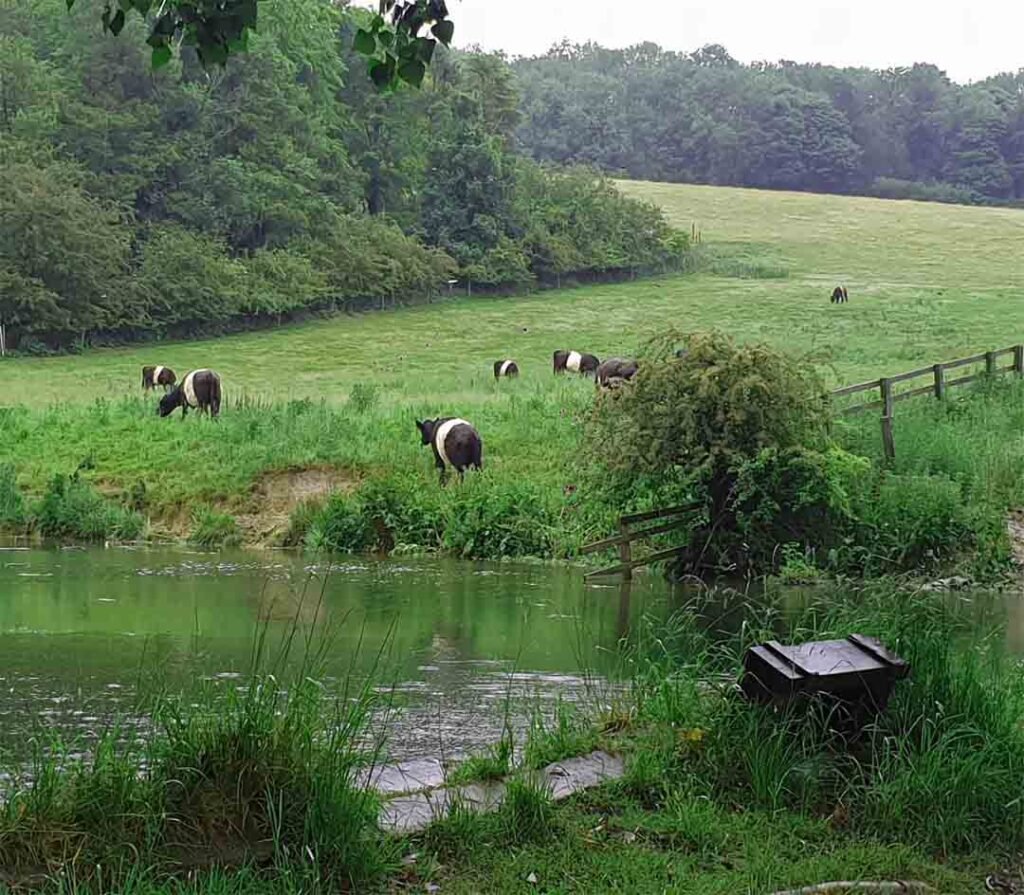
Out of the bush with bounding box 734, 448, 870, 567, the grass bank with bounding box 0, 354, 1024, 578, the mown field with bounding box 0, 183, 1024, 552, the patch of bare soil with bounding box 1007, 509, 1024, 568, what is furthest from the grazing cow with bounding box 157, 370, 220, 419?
the patch of bare soil with bounding box 1007, 509, 1024, 568

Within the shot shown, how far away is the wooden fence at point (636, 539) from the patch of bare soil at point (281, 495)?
646 centimetres

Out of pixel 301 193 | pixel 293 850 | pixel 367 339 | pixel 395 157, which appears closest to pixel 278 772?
pixel 293 850

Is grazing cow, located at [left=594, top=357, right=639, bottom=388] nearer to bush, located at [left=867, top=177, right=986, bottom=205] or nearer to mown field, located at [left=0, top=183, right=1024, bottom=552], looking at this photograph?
mown field, located at [left=0, top=183, right=1024, bottom=552]

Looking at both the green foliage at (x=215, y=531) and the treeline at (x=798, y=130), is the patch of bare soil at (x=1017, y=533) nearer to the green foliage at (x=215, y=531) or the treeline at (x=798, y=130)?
the green foliage at (x=215, y=531)

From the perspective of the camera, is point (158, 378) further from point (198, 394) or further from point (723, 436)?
point (723, 436)

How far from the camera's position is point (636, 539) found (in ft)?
58.6

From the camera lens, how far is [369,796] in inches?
208

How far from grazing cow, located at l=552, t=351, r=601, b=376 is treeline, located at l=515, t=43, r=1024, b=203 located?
234 feet

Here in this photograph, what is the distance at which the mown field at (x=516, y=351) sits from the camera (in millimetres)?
24484

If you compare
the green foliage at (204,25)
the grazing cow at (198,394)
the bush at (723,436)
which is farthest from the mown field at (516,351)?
the green foliage at (204,25)

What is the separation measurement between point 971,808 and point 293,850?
2.86 m

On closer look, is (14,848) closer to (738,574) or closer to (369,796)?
(369,796)

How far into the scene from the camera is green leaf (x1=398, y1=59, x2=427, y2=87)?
6172 millimetres

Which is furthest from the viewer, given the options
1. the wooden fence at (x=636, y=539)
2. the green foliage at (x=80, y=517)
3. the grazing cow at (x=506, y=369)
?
the grazing cow at (x=506, y=369)
